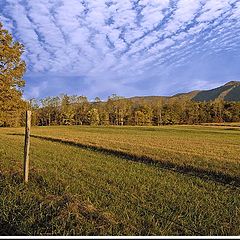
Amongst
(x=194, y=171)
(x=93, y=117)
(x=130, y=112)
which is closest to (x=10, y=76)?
(x=194, y=171)

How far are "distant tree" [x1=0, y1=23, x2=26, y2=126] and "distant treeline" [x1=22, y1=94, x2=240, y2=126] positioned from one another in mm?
87632

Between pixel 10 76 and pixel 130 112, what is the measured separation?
102 metres

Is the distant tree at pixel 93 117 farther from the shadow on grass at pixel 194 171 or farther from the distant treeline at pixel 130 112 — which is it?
the shadow on grass at pixel 194 171

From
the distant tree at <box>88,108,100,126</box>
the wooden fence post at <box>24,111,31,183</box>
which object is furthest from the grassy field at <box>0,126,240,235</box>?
the distant tree at <box>88,108,100,126</box>

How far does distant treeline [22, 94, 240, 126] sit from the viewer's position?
12700 cm

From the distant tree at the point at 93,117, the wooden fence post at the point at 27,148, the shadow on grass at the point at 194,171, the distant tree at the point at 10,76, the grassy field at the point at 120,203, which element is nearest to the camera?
the grassy field at the point at 120,203

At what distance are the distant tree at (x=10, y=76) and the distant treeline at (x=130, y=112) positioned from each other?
288ft

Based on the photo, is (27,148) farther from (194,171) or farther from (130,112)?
(130,112)

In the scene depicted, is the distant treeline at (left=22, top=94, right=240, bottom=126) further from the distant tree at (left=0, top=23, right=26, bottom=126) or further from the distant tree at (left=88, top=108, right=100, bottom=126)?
the distant tree at (left=0, top=23, right=26, bottom=126)

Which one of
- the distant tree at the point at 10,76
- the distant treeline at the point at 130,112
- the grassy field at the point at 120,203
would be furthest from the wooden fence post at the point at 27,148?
the distant treeline at the point at 130,112

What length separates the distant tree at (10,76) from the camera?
114 ft

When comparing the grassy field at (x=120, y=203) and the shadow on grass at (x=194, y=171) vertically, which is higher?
the grassy field at (x=120, y=203)

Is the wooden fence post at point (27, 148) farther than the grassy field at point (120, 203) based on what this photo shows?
Yes

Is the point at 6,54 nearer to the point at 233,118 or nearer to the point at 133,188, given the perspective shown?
the point at 133,188
